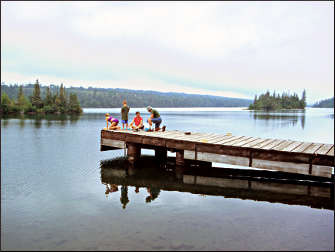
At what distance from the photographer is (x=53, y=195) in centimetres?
1139

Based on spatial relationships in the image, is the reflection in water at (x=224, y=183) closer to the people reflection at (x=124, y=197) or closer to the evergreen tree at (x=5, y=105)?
the people reflection at (x=124, y=197)

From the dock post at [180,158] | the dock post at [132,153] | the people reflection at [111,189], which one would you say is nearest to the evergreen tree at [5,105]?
the dock post at [132,153]

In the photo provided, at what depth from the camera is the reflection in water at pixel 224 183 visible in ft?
36.9

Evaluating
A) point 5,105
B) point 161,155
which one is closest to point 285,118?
point 161,155

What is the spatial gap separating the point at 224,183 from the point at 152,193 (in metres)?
3.86

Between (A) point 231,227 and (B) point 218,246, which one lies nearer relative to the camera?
(B) point 218,246

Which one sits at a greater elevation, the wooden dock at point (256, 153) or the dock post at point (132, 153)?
the wooden dock at point (256, 153)

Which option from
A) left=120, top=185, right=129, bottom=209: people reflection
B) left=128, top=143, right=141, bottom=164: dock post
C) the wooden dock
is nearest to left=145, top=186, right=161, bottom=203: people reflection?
left=120, top=185, right=129, bottom=209: people reflection

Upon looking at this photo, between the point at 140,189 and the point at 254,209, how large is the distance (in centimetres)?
514

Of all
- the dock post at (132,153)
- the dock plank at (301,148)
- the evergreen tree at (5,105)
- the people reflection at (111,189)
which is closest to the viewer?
the people reflection at (111,189)

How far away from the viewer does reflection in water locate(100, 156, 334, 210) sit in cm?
1126

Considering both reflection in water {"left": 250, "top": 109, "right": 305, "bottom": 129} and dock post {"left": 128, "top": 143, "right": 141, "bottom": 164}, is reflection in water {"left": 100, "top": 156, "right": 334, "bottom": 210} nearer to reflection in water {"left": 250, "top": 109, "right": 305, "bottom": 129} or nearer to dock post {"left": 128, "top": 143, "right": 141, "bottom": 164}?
dock post {"left": 128, "top": 143, "right": 141, "bottom": 164}

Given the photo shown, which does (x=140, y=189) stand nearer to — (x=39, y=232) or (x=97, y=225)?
(x=97, y=225)

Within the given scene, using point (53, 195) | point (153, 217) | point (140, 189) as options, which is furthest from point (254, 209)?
point (53, 195)
